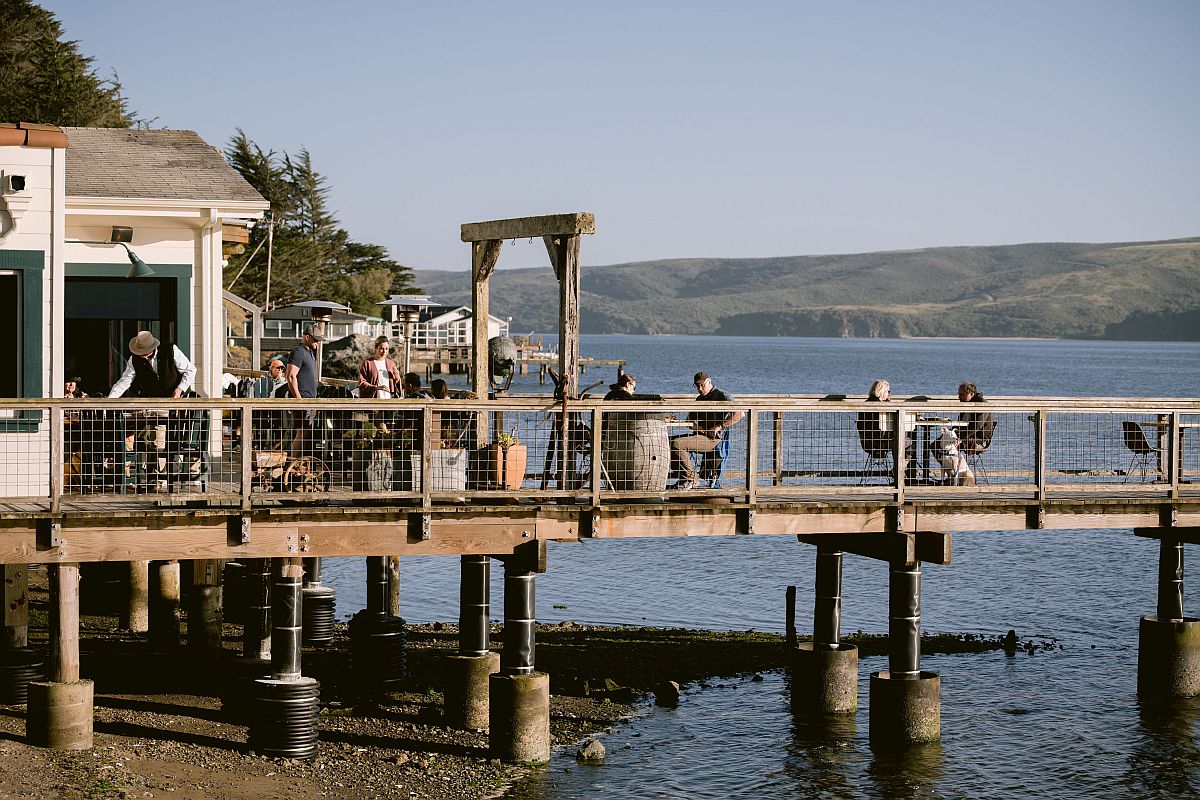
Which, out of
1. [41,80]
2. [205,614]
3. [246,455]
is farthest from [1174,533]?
[41,80]

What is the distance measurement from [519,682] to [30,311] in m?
5.77

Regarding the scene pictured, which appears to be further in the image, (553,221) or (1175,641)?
(1175,641)

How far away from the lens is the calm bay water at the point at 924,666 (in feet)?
54.1

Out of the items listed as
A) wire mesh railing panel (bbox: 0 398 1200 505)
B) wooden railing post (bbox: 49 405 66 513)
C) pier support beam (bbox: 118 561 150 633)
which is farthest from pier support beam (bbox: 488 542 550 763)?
pier support beam (bbox: 118 561 150 633)

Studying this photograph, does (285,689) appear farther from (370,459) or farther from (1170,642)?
(1170,642)

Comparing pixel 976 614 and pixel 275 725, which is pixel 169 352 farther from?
pixel 976 614

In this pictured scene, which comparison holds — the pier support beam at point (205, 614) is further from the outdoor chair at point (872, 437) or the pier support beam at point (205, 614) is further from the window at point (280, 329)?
the window at point (280, 329)

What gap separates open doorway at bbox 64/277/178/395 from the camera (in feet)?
57.5

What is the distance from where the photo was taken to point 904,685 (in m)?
16.5

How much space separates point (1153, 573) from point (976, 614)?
762 centimetres

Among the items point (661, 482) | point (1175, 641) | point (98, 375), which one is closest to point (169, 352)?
point (98, 375)

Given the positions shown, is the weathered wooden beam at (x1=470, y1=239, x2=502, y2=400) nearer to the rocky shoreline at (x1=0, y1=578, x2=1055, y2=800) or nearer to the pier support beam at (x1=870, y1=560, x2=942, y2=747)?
the rocky shoreline at (x1=0, y1=578, x2=1055, y2=800)

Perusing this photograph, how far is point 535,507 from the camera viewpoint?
14.8 m

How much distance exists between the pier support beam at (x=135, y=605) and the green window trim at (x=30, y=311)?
692 centimetres
